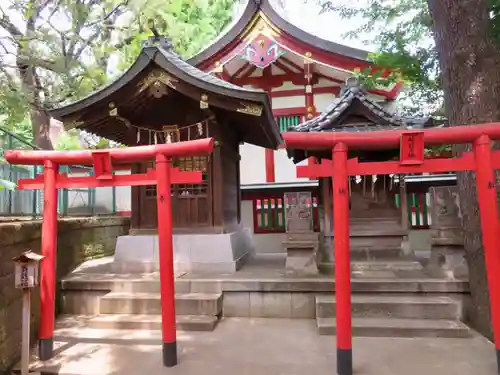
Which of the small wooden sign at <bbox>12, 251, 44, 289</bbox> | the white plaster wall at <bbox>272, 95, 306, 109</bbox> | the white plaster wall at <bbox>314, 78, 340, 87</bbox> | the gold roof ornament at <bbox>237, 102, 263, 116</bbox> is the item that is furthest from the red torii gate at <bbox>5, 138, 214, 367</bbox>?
the white plaster wall at <bbox>314, 78, 340, 87</bbox>

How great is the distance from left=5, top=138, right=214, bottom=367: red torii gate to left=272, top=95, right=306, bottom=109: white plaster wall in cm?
743

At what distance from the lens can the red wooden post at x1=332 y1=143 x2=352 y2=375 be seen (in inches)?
167

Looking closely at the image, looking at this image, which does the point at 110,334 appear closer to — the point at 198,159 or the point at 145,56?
the point at 198,159

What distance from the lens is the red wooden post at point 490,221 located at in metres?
4.19

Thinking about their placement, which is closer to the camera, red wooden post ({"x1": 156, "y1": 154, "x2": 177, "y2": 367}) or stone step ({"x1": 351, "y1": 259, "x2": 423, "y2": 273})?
red wooden post ({"x1": 156, "y1": 154, "x2": 177, "y2": 367})

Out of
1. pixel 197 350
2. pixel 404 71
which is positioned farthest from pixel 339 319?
pixel 404 71

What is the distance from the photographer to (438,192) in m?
6.65

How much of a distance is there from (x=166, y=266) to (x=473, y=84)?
5209 millimetres

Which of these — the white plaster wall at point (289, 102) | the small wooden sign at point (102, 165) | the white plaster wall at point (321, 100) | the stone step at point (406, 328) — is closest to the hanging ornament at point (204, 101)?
the small wooden sign at point (102, 165)

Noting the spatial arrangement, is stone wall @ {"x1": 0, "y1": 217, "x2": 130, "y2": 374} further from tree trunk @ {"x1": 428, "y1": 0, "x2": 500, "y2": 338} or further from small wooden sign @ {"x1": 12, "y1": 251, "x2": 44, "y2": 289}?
tree trunk @ {"x1": 428, "y1": 0, "x2": 500, "y2": 338}

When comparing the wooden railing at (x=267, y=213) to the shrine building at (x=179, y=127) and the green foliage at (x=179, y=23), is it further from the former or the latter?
the green foliage at (x=179, y=23)

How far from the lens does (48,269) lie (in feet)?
16.3

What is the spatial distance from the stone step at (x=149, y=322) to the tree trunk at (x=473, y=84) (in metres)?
4.13

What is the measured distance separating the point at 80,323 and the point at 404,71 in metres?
7.92
